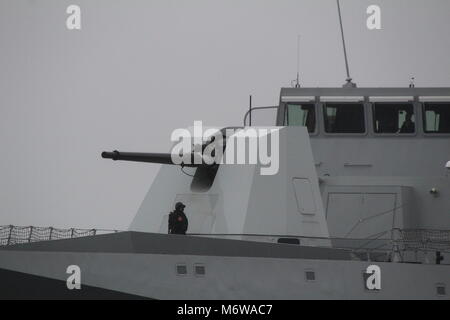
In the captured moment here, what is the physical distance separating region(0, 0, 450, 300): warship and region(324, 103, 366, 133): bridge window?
0.7 inches

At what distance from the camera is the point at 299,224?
18.6 m

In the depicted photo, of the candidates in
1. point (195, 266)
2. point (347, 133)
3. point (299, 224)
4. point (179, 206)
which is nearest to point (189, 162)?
point (179, 206)

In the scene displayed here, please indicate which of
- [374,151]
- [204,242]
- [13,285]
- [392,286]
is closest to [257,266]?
[204,242]

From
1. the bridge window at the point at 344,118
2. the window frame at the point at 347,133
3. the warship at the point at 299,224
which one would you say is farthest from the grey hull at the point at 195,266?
the bridge window at the point at 344,118

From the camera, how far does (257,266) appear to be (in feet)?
56.1

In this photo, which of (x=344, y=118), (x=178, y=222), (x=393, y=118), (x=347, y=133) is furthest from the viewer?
(x=393, y=118)

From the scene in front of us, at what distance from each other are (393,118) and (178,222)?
5514mm

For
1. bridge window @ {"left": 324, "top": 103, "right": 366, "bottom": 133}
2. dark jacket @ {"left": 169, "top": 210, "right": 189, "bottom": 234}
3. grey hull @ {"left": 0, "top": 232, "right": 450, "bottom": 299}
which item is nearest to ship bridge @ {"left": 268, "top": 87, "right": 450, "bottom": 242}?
bridge window @ {"left": 324, "top": 103, "right": 366, "bottom": 133}

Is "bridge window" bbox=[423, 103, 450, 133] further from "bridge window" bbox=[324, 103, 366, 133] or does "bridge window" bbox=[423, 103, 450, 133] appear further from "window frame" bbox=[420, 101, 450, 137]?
"bridge window" bbox=[324, 103, 366, 133]

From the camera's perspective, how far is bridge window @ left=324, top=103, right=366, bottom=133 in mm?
21594

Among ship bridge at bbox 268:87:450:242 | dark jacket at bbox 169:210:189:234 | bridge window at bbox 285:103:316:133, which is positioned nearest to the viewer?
dark jacket at bbox 169:210:189:234

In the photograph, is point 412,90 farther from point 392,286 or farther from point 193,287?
point 193,287

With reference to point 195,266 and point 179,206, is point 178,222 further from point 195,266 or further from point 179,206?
point 195,266

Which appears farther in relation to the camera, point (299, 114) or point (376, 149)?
point (299, 114)
